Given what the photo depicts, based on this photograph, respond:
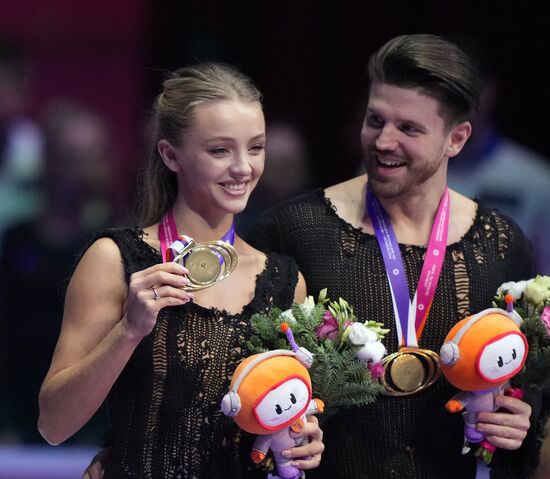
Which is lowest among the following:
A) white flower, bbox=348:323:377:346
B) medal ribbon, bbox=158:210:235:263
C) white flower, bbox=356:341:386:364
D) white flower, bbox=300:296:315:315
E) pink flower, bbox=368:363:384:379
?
pink flower, bbox=368:363:384:379

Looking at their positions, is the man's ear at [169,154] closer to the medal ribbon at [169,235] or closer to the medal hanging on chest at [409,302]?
the medal ribbon at [169,235]

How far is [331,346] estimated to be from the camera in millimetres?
3121

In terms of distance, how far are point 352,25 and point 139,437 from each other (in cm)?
296

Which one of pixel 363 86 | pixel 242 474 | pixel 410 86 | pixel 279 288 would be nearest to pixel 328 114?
pixel 363 86

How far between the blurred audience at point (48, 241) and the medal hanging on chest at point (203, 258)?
2.31m

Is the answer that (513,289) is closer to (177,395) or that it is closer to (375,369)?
(375,369)

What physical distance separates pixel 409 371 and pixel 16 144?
2604 millimetres

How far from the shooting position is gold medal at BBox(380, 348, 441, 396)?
3.43 meters

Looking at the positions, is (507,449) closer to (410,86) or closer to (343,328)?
(343,328)

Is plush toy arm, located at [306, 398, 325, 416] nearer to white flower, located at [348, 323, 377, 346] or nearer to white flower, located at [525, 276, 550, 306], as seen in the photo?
white flower, located at [348, 323, 377, 346]

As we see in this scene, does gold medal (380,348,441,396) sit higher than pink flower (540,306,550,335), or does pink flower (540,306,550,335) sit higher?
pink flower (540,306,550,335)

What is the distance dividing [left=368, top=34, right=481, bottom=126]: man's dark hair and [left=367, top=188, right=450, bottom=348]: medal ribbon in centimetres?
40

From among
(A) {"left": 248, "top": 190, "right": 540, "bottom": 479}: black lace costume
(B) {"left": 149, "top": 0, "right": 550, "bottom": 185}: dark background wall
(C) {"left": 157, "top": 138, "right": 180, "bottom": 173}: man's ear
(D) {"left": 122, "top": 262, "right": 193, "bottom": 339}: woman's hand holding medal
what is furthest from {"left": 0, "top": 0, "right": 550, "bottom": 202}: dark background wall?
(D) {"left": 122, "top": 262, "right": 193, "bottom": 339}: woman's hand holding medal

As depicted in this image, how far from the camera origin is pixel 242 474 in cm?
319
